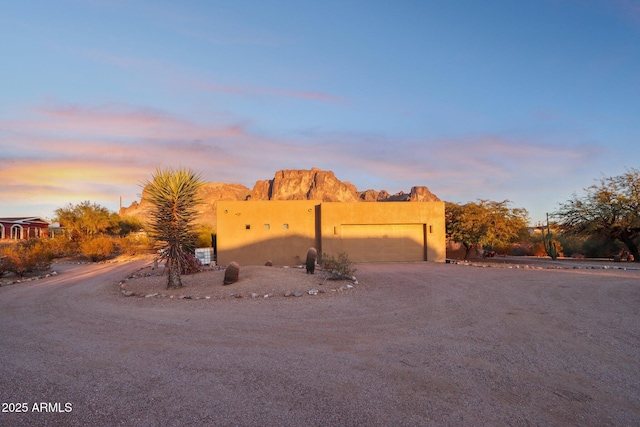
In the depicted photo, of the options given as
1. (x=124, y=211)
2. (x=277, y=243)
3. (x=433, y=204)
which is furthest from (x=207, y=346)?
(x=124, y=211)

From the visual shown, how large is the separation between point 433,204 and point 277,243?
9.90 meters

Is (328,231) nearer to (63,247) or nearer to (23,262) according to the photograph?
(23,262)

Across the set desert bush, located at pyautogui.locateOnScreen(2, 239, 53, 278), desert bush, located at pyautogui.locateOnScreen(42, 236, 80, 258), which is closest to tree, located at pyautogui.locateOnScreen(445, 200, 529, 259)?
desert bush, located at pyautogui.locateOnScreen(2, 239, 53, 278)

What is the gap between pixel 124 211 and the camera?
316 feet

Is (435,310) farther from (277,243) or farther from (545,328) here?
(277,243)

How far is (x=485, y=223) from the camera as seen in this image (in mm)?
25469

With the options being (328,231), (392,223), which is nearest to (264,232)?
(328,231)

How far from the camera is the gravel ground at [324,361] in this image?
12.8ft

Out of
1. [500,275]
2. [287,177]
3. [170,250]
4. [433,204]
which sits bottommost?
[500,275]

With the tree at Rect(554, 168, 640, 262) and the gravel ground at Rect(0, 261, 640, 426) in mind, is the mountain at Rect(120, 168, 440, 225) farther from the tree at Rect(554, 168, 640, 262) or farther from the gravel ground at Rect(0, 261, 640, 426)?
the gravel ground at Rect(0, 261, 640, 426)

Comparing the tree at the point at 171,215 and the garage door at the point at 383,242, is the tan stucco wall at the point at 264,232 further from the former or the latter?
the tree at the point at 171,215

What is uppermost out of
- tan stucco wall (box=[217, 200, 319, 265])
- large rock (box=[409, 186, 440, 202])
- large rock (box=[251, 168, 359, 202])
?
large rock (box=[251, 168, 359, 202])

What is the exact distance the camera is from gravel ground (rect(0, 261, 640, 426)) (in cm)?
391

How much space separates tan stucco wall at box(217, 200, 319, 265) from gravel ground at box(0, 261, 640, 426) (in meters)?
11.6
